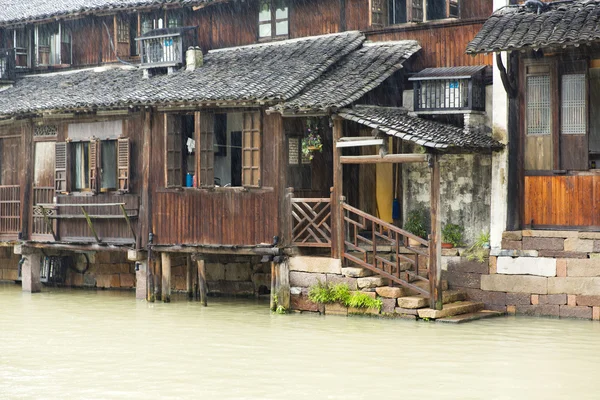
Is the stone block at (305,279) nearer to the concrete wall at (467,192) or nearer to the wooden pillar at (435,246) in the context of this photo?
the wooden pillar at (435,246)

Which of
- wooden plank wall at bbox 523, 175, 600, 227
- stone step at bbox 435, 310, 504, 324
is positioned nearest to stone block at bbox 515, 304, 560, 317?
stone step at bbox 435, 310, 504, 324

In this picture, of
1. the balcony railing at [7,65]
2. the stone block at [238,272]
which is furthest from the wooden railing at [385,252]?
the balcony railing at [7,65]

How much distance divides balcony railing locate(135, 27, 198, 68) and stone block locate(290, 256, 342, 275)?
19.8 ft

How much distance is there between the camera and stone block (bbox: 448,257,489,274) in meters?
19.6

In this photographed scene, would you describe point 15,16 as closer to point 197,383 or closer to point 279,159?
point 279,159

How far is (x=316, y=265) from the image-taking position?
19.8 meters

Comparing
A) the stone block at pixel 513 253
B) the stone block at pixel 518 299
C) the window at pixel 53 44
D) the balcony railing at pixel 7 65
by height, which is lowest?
the stone block at pixel 518 299

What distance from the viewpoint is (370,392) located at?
12.9 m

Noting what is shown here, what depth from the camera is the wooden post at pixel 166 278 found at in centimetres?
2192

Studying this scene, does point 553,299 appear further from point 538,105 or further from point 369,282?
point 538,105

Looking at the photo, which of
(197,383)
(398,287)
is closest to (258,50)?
(398,287)

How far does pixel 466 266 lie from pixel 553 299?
186cm

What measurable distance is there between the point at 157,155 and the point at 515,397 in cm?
1155

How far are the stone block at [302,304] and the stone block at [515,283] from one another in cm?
313
